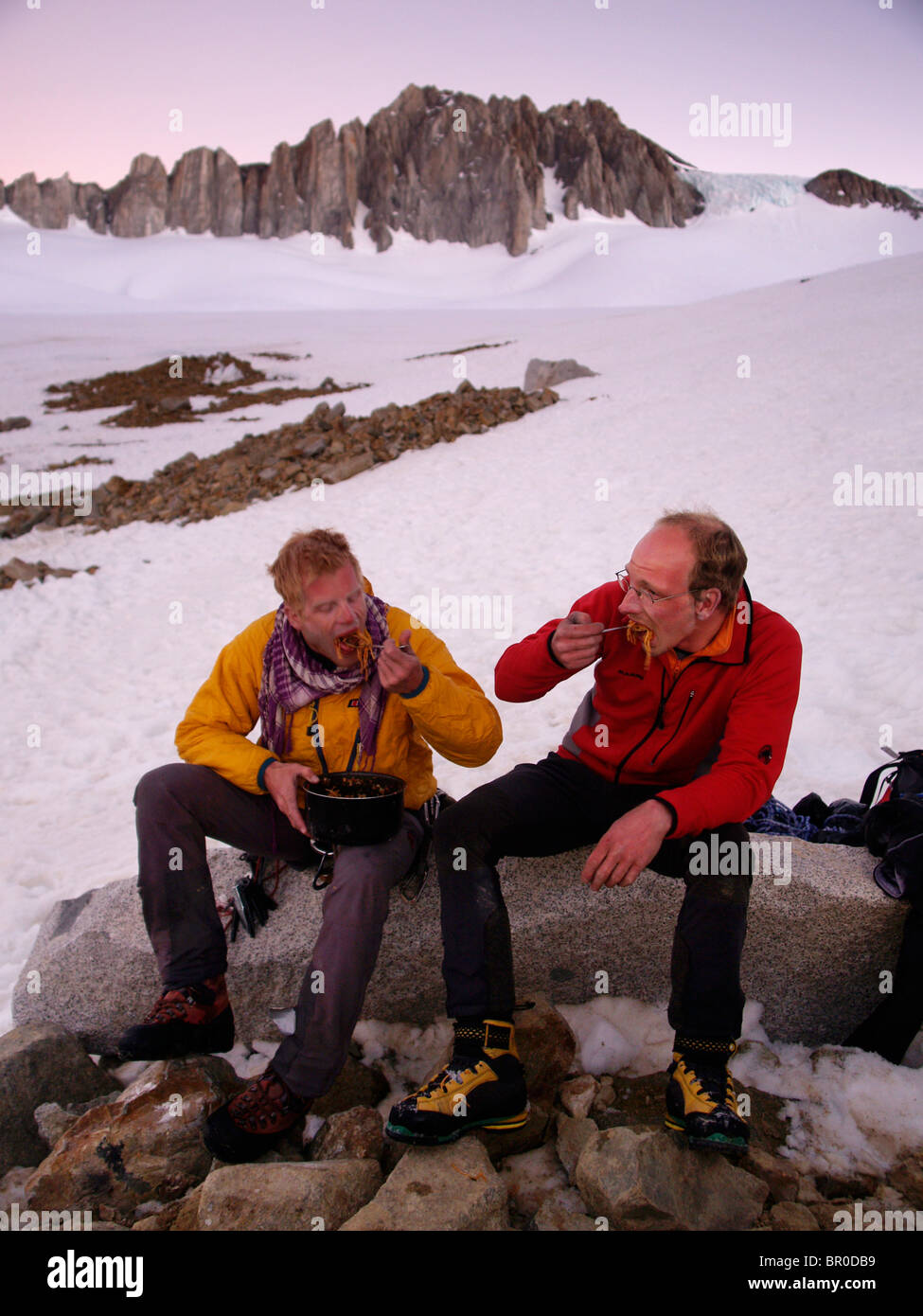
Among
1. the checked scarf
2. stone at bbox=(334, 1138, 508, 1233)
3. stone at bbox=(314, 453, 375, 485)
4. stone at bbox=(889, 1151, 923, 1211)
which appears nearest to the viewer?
stone at bbox=(334, 1138, 508, 1233)

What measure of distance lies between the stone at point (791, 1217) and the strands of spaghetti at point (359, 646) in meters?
2.02

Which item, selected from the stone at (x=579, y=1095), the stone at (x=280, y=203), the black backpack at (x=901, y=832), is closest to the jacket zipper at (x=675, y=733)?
the black backpack at (x=901, y=832)

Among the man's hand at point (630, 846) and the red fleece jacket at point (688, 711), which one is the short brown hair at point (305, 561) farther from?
the man's hand at point (630, 846)

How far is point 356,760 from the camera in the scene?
2957 mm

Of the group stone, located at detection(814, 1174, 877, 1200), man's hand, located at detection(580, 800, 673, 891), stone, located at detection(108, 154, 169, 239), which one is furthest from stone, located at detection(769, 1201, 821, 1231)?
stone, located at detection(108, 154, 169, 239)

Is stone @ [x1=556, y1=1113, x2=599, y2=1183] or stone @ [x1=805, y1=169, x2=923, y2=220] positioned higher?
stone @ [x1=805, y1=169, x2=923, y2=220]

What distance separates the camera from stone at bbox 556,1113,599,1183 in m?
2.36

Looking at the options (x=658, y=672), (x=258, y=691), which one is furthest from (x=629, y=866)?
(x=258, y=691)

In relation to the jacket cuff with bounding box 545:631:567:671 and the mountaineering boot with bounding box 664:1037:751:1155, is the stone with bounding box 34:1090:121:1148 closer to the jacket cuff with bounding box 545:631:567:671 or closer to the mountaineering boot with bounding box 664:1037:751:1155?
the mountaineering boot with bounding box 664:1037:751:1155

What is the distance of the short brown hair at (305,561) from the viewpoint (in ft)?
9.16

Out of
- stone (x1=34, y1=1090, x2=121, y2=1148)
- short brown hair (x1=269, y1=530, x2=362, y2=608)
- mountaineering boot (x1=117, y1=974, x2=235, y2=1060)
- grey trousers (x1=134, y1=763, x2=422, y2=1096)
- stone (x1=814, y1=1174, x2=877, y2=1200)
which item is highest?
short brown hair (x1=269, y1=530, x2=362, y2=608)

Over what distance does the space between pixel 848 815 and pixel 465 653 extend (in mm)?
4196

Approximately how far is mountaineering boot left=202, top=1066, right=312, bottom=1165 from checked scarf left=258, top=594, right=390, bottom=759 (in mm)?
1107

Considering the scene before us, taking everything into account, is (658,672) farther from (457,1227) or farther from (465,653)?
(465,653)
